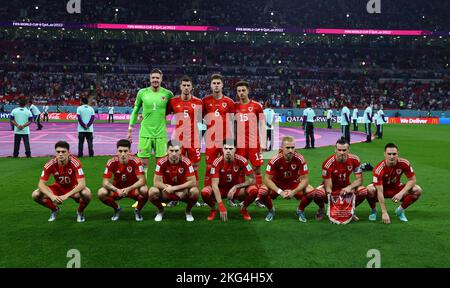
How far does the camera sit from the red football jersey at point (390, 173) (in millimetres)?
7965

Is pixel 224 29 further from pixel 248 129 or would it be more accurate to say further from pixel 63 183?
pixel 63 183

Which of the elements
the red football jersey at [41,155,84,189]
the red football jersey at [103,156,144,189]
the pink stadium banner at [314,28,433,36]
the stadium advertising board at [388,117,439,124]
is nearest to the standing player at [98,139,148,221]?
the red football jersey at [103,156,144,189]

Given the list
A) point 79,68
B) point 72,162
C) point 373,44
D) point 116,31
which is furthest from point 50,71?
point 72,162

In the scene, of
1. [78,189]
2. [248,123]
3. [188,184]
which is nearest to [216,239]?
[188,184]

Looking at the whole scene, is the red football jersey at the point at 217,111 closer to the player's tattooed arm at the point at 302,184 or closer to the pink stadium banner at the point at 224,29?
the player's tattooed arm at the point at 302,184

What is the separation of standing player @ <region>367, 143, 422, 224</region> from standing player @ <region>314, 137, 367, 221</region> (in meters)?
0.24

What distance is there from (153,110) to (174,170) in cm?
161

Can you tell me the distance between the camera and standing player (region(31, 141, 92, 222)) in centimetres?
764

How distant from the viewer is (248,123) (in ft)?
30.9

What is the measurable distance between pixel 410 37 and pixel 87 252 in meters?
61.2

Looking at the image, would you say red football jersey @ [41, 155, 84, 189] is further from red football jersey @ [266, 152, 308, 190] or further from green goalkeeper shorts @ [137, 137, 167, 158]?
red football jersey @ [266, 152, 308, 190]

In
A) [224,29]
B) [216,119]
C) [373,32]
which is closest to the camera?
[216,119]
